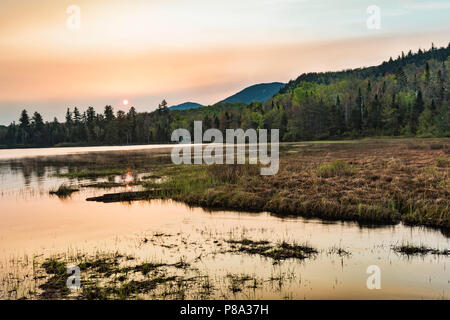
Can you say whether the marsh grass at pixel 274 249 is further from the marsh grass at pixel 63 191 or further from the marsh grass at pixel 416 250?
the marsh grass at pixel 63 191

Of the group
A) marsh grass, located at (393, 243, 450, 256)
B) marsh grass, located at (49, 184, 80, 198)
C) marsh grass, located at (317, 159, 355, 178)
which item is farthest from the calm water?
marsh grass, located at (317, 159, 355, 178)

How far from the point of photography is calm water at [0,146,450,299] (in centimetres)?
1134

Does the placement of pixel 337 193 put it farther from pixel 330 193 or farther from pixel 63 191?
pixel 63 191

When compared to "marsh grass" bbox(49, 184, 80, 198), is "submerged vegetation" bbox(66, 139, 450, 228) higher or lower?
higher

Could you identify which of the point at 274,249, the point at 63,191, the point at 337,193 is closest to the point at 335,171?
the point at 337,193

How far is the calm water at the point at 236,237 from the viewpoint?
37.2ft

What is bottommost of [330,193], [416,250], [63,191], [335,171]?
[416,250]

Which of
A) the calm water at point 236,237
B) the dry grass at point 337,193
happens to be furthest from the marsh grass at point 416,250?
the dry grass at point 337,193

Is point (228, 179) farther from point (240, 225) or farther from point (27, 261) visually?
point (27, 261)

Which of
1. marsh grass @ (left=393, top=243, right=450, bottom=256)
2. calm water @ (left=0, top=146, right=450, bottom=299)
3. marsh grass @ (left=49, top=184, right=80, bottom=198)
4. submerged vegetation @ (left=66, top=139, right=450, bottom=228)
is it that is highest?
submerged vegetation @ (left=66, top=139, right=450, bottom=228)

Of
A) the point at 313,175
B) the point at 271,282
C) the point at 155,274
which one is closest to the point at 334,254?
the point at 271,282

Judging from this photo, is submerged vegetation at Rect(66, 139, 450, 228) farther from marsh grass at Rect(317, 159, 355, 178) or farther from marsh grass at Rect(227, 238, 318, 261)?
marsh grass at Rect(227, 238, 318, 261)

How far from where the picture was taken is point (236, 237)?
56.5 feet

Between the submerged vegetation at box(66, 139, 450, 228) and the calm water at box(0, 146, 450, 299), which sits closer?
the calm water at box(0, 146, 450, 299)
